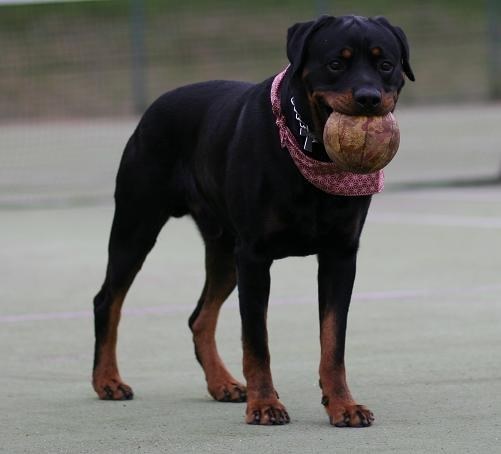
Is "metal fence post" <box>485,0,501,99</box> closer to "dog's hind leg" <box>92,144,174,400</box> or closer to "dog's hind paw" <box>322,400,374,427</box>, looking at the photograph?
"dog's hind leg" <box>92,144,174,400</box>

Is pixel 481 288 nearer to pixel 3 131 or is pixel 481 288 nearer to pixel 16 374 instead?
pixel 16 374

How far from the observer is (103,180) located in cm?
1802

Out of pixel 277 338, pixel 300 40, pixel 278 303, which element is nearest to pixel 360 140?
pixel 300 40

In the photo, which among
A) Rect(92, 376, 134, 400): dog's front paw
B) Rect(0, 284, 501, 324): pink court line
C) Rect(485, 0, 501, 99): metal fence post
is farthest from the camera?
Rect(485, 0, 501, 99): metal fence post

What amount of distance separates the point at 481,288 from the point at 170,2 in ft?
50.5

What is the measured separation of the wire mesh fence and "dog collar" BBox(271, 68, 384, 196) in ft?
51.0

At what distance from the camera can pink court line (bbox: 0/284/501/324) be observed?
870 centimetres

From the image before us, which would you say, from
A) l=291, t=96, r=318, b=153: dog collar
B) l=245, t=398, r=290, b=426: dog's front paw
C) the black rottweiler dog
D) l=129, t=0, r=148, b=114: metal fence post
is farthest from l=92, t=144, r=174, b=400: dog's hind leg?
l=129, t=0, r=148, b=114: metal fence post

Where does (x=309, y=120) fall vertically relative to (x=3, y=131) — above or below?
above

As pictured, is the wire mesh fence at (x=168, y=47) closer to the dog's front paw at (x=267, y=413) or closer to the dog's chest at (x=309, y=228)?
the dog's chest at (x=309, y=228)

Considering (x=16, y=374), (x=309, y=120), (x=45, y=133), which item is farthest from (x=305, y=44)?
(x=45, y=133)

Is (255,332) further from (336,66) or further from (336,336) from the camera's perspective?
(336,66)

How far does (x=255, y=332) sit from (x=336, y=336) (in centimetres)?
32

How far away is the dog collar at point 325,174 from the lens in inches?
217
